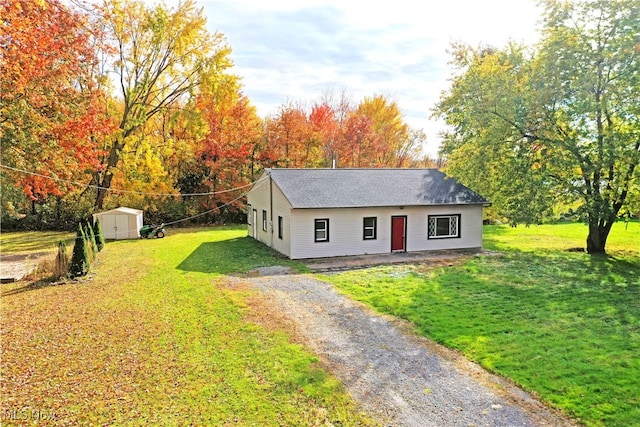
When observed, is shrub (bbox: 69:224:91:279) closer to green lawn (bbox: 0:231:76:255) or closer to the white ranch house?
green lawn (bbox: 0:231:76:255)

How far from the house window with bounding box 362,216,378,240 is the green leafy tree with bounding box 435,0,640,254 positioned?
5769 mm

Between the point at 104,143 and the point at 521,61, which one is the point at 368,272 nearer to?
the point at 521,61

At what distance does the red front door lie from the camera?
783 inches

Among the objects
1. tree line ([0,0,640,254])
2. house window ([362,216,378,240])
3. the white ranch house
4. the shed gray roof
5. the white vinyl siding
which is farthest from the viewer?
house window ([362,216,378,240])

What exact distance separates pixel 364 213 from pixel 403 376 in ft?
39.7

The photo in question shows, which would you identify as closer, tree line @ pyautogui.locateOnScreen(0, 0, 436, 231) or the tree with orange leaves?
the tree with orange leaves

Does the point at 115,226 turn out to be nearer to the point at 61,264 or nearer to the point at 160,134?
the point at 61,264

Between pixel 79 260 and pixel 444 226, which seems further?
pixel 444 226

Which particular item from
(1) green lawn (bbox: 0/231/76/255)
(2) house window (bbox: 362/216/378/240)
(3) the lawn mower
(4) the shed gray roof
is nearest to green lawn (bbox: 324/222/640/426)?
(2) house window (bbox: 362/216/378/240)

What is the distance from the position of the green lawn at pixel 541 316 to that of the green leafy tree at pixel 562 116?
9.86 ft

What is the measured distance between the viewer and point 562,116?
18.4 metres

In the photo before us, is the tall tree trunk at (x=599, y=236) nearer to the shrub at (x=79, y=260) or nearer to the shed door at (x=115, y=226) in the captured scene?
the shrub at (x=79, y=260)

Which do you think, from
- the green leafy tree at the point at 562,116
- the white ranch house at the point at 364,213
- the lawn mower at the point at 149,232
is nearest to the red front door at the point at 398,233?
the white ranch house at the point at 364,213

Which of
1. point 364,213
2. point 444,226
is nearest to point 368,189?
point 364,213
